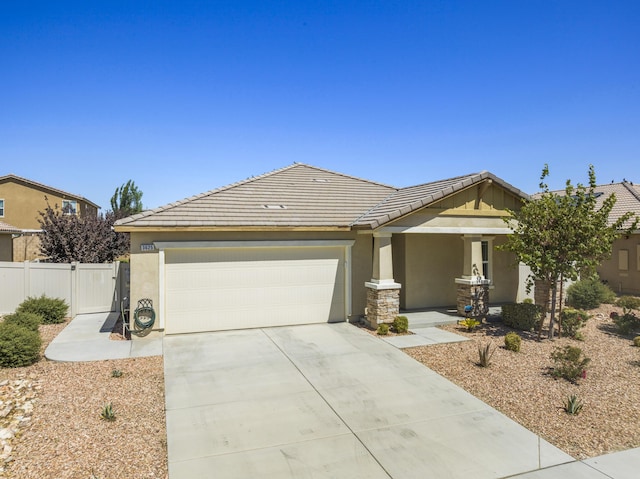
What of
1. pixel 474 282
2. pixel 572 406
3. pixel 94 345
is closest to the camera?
pixel 572 406

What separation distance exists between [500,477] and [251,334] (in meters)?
7.87

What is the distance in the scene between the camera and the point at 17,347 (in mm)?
8711

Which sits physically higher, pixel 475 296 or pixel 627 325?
pixel 475 296

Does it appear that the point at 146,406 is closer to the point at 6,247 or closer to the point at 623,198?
the point at 6,247

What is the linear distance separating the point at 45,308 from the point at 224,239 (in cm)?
661

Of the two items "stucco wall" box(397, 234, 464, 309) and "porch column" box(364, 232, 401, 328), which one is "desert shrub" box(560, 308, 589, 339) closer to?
"stucco wall" box(397, 234, 464, 309)

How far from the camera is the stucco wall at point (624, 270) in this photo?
2039 cm

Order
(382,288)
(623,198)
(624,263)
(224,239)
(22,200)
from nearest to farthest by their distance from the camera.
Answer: (224,239) < (382,288) < (624,263) < (623,198) < (22,200)

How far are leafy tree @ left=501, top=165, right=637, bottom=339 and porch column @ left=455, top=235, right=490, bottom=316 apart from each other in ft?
6.96

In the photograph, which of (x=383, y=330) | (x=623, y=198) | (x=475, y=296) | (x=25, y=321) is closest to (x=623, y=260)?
(x=623, y=198)

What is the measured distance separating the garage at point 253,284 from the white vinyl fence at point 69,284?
4.12 m

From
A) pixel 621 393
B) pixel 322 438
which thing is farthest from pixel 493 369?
pixel 322 438

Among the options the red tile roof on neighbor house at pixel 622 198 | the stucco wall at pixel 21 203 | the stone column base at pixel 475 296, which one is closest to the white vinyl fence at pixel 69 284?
the stone column base at pixel 475 296

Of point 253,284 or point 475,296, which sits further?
point 475,296
